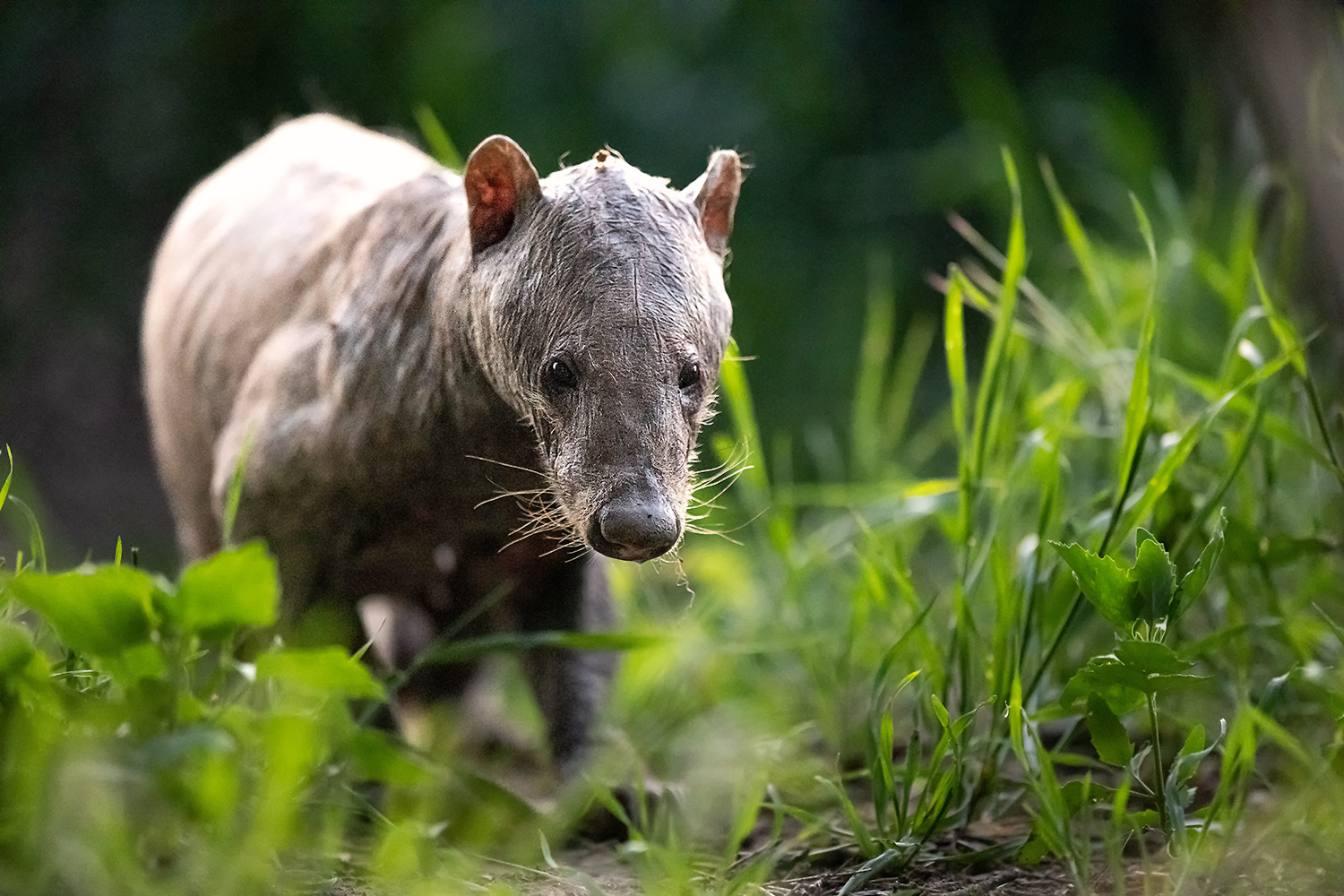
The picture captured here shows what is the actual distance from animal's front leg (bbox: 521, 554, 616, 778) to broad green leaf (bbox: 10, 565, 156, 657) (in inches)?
48.3

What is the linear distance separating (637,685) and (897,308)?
4.09 meters

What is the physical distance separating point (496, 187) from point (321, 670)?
936 mm

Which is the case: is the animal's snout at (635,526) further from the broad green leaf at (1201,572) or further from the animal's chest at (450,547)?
the broad green leaf at (1201,572)

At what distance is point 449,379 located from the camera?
2574 millimetres

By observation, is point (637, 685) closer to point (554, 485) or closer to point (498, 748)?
point (498, 748)

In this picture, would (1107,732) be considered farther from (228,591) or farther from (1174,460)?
(228,591)

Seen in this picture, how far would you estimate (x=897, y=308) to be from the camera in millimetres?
7191

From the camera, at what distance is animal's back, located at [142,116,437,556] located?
10.1 ft

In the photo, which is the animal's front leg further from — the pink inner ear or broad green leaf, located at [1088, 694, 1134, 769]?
broad green leaf, located at [1088, 694, 1134, 769]

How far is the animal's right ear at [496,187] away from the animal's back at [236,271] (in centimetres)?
54

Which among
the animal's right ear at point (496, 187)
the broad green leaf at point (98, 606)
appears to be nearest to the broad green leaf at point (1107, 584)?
the animal's right ear at point (496, 187)

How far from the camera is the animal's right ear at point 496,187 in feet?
7.87

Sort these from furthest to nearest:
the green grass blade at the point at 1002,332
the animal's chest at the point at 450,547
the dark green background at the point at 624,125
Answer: the dark green background at the point at 624,125, the green grass blade at the point at 1002,332, the animal's chest at the point at 450,547

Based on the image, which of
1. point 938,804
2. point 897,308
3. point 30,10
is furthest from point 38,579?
point 897,308
